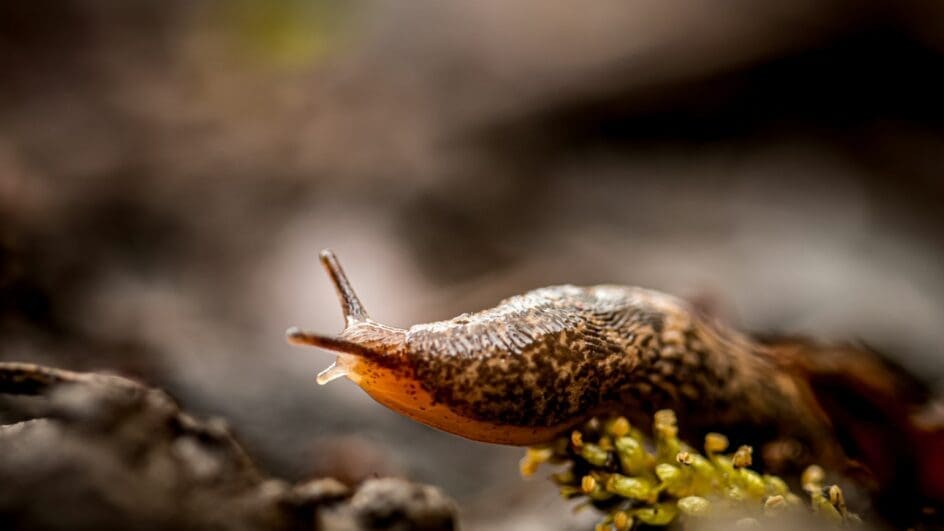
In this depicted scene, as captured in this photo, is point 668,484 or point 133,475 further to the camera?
point 668,484

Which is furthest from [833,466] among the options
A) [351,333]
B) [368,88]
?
[368,88]

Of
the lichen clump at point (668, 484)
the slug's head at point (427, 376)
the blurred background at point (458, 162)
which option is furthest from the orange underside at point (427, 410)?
the blurred background at point (458, 162)

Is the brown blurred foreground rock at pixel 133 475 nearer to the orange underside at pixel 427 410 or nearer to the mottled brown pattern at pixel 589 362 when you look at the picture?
the orange underside at pixel 427 410

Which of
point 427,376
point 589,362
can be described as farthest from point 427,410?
point 589,362

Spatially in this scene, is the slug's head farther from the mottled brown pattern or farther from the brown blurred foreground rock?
the brown blurred foreground rock

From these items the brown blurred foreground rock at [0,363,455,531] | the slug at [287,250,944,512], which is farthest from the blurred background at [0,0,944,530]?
the brown blurred foreground rock at [0,363,455,531]

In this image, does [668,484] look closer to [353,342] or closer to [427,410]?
[427,410]
